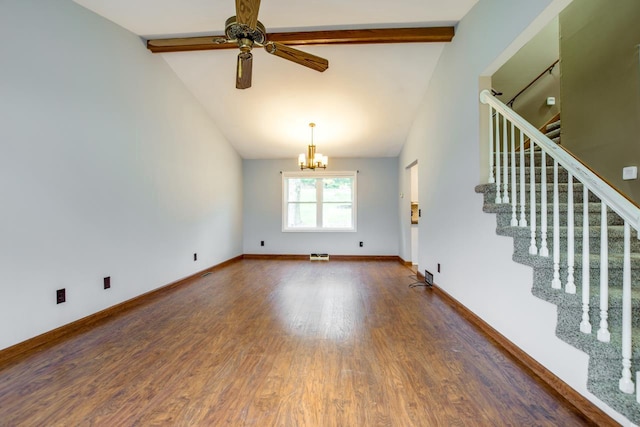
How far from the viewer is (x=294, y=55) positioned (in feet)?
8.13

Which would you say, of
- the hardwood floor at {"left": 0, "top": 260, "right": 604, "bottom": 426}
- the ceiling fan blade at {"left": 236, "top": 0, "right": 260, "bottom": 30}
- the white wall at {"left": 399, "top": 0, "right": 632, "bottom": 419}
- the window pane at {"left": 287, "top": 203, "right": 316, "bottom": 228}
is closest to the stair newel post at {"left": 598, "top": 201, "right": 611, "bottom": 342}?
the white wall at {"left": 399, "top": 0, "right": 632, "bottom": 419}

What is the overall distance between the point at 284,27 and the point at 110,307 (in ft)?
11.7

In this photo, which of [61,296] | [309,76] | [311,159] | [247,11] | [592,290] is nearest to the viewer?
[592,290]

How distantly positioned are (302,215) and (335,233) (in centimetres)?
89

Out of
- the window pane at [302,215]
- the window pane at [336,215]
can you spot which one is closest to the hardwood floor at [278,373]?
the window pane at [336,215]

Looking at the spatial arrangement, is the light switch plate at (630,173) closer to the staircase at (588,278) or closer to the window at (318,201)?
the staircase at (588,278)

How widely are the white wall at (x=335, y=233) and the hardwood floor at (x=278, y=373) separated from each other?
3.22 meters

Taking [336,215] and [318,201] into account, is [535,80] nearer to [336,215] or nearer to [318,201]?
[336,215]

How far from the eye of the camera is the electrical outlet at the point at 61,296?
7.55ft

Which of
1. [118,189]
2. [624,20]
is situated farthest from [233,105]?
[624,20]

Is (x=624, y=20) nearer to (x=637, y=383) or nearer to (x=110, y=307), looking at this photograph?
(x=637, y=383)

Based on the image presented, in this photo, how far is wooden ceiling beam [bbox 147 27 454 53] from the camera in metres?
3.10

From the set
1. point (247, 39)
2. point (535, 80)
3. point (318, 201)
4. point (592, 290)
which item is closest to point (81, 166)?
point (247, 39)

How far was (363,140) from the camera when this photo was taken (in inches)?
215
